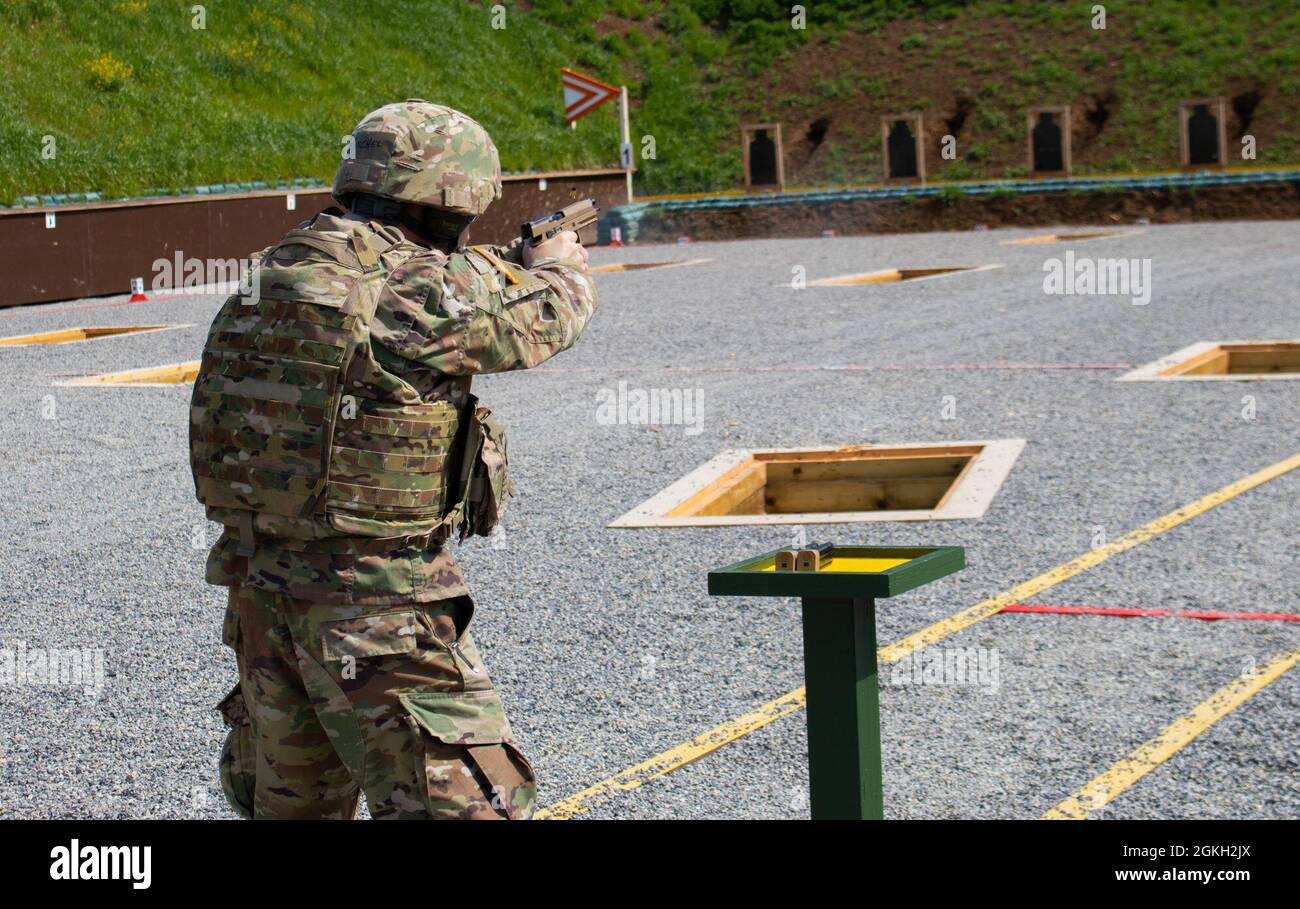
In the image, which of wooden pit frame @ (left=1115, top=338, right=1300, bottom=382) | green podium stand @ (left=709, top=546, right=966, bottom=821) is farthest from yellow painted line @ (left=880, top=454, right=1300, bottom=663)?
wooden pit frame @ (left=1115, top=338, right=1300, bottom=382)

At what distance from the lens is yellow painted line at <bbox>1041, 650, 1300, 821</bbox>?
15.9 ft

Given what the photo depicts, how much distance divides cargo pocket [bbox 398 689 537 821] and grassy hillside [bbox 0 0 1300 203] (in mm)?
20884

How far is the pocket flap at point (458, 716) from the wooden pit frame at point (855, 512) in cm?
476

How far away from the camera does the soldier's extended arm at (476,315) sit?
348 centimetres

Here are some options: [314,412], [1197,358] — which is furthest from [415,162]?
[1197,358]

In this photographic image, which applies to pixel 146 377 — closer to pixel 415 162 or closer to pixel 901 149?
pixel 415 162

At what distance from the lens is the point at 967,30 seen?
4422 centimetres

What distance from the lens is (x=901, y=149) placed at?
39.6 meters

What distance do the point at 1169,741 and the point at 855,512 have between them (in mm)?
3984

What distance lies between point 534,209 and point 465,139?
2828 cm

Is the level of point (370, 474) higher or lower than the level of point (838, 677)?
higher

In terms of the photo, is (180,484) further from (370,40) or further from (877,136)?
(877,136)

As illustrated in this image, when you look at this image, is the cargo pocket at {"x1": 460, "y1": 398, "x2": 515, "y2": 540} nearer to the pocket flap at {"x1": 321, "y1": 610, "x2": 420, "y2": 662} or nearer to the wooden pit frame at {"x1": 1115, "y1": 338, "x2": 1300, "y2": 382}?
the pocket flap at {"x1": 321, "y1": 610, "x2": 420, "y2": 662}

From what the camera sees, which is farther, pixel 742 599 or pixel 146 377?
pixel 146 377
